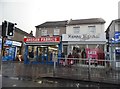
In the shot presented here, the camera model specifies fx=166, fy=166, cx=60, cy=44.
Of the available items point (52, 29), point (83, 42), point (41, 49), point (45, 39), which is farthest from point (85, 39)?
point (52, 29)

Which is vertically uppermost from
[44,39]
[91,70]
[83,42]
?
[44,39]

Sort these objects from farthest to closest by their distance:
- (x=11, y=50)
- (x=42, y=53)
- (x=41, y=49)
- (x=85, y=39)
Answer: (x=11, y=50)
(x=85, y=39)
(x=41, y=49)
(x=42, y=53)

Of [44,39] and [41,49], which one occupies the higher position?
[44,39]

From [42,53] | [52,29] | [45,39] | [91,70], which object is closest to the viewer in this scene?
[91,70]

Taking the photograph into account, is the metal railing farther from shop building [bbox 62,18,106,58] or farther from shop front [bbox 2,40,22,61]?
shop front [bbox 2,40,22,61]

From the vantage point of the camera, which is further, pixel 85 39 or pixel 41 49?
pixel 85 39

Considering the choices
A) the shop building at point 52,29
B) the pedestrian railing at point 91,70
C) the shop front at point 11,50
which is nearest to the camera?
the pedestrian railing at point 91,70

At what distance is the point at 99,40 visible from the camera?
21891 mm

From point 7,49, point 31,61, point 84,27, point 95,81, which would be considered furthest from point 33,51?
point 95,81

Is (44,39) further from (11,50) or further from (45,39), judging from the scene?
(11,50)

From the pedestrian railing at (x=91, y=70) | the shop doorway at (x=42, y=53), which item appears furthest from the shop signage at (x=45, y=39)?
the pedestrian railing at (x=91, y=70)

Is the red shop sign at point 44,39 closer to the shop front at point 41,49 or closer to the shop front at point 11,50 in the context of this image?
the shop front at point 41,49

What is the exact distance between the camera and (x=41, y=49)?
20.4m

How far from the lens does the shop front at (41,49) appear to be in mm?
19172
